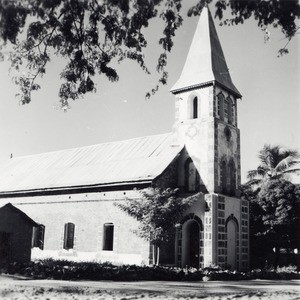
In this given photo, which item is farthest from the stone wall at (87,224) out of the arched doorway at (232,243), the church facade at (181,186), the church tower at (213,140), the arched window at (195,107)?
the arched window at (195,107)

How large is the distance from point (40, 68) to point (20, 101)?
930mm

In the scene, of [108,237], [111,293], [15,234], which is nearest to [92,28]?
[111,293]

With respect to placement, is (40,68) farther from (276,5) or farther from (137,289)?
(137,289)

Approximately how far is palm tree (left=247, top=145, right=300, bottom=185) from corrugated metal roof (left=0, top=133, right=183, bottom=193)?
9.58m

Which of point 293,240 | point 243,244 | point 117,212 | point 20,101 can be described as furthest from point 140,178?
point 20,101

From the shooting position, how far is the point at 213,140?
959 inches

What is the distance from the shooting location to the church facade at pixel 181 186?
23.6 meters

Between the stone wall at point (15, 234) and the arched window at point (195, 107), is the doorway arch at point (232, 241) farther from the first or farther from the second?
the stone wall at point (15, 234)

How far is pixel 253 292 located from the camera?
1362 centimetres

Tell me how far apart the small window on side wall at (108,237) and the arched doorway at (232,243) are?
696 centimetres

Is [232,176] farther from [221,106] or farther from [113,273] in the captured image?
[113,273]

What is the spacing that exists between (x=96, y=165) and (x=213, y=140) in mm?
9100

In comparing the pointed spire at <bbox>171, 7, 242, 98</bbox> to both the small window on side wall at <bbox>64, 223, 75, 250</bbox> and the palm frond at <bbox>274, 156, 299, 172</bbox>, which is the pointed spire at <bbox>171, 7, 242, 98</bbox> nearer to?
the palm frond at <bbox>274, 156, 299, 172</bbox>

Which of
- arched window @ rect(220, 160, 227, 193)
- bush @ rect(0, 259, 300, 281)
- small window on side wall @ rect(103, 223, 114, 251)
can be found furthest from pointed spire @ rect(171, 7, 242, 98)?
bush @ rect(0, 259, 300, 281)
